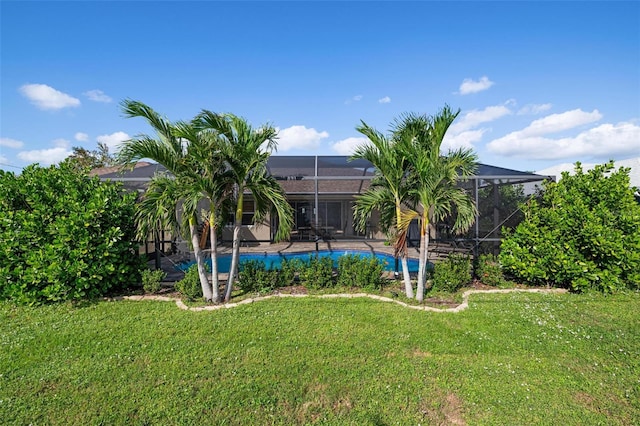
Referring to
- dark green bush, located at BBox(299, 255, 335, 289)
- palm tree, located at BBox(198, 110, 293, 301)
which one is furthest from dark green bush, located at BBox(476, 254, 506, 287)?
palm tree, located at BBox(198, 110, 293, 301)

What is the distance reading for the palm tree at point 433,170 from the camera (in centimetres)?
499

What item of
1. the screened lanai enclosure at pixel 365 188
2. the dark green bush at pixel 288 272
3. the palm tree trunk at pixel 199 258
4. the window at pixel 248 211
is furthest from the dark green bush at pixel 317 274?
the window at pixel 248 211

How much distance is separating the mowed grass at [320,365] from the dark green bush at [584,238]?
855 millimetres

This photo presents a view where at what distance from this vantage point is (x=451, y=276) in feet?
19.4

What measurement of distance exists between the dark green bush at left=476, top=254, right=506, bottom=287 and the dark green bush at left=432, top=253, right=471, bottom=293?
16.2 inches

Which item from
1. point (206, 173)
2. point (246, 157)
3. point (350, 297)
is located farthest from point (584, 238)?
point (206, 173)

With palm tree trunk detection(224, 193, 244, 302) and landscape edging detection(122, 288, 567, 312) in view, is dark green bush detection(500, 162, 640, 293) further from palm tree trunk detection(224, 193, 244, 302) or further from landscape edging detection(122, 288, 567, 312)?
palm tree trunk detection(224, 193, 244, 302)

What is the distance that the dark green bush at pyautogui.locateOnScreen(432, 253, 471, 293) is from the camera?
5.91 metres

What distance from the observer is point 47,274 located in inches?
194

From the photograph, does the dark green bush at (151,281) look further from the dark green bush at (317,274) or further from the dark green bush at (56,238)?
the dark green bush at (317,274)

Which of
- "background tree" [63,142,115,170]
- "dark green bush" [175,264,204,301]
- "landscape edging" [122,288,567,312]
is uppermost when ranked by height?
"background tree" [63,142,115,170]

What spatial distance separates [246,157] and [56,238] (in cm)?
347

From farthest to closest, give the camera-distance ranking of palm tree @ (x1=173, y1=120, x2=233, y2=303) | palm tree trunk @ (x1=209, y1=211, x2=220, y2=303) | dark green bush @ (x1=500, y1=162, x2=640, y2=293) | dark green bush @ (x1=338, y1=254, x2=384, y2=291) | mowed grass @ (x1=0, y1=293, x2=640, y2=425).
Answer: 1. dark green bush @ (x1=338, y1=254, x2=384, y2=291)
2. dark green bush @ (x1=500, y1=162, x2=640, y2=293)
3. palm tree trunk @ (x1=209, y1=211, x2=220, y2=303)
4. palm tree @ (x1=173, y1=120, x2=233, y2=303)
5. mowed grass @ (x1=0, y1=293, x2=640, y2=425)

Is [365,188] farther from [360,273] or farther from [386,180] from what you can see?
[360,273]
